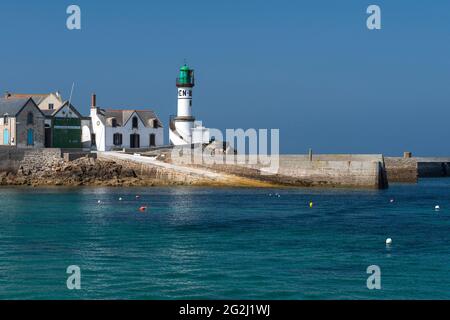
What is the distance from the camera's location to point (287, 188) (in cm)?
6269

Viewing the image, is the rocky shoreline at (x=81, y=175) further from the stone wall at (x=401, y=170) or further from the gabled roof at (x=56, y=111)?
the stone wall at (x=401, y=170)

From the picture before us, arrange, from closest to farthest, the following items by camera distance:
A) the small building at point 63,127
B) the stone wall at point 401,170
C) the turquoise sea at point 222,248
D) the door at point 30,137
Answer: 1. the turquoise sea at point 222,248
2. the door at point 30,137
3. the small building at point 63,127
4. the stone wall at point 401,170

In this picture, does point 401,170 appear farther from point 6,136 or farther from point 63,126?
point 6,136

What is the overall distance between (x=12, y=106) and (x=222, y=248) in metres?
48.7

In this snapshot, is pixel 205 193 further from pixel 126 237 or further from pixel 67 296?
pixel 67 296

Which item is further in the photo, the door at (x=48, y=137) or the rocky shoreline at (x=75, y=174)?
the door at (x=48, y=137)

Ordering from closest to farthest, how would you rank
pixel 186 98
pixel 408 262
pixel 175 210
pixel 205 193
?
pixel 408 262 < pixel 175 210 < pixel 205 193 < pixel 186 98

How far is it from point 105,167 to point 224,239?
38.4 metres

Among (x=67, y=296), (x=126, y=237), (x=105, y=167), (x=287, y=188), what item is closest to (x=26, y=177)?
(x=105, y=167)

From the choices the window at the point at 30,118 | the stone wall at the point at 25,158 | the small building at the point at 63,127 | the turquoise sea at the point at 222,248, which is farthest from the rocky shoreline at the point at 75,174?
the turquoise sea at the point at 222,248

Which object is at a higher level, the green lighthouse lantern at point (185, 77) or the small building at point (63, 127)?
the green lighthouse lantern at point (185, 77)

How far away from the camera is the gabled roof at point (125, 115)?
7981 centimetres

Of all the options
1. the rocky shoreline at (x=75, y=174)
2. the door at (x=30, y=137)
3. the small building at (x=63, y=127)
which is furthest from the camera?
the small building at (x=63, y=127)

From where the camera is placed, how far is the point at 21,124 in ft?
233
